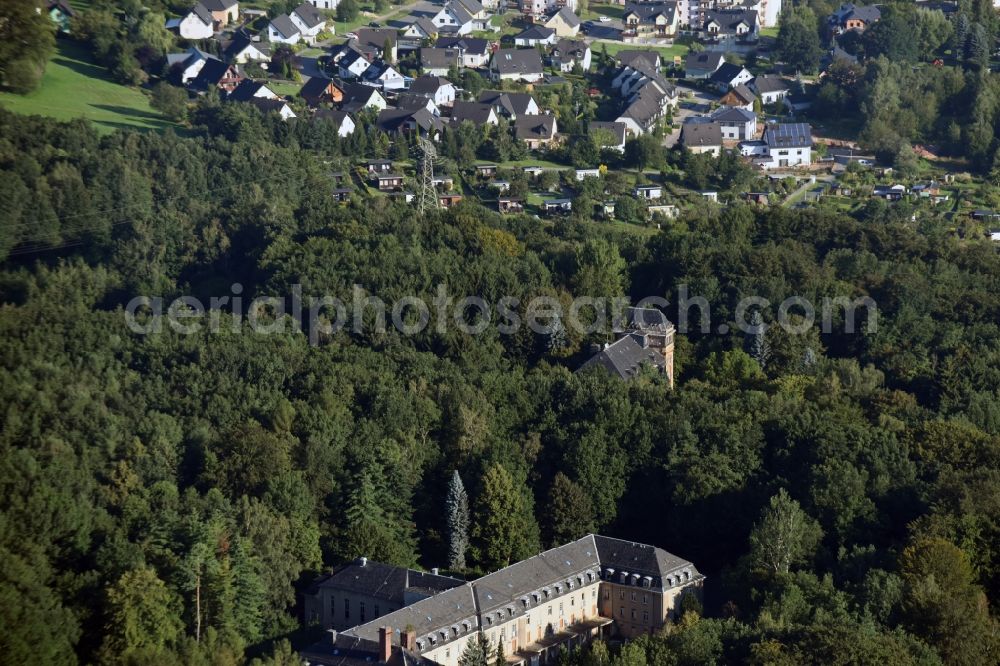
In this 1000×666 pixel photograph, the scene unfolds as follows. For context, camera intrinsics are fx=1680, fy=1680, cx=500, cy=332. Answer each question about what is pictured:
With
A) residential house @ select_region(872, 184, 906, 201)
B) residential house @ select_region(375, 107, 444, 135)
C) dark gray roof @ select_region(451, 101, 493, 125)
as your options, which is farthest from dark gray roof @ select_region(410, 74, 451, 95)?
residential house @ select_region(872, 184, 906, 201)

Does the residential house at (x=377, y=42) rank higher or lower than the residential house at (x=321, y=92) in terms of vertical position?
higher

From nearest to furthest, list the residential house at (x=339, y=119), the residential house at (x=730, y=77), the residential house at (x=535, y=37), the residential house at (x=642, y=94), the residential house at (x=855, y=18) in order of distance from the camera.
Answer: the residential house at (x=339, y=119) → the residential house at (x=642, y=94) → the residential house at (x=730, y=77) → the residential house at (x=535, y=37) → the residential house at (x=855, y=18)

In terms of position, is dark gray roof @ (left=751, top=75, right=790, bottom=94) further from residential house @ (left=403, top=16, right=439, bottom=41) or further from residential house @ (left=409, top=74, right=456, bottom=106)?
residential house @ (left=403, top=16, right=439, bottom=41)

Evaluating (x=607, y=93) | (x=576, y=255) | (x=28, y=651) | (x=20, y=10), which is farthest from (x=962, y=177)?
(x=20, y=10)

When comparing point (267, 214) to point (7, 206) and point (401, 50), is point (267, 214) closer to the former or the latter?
point (7, 206)

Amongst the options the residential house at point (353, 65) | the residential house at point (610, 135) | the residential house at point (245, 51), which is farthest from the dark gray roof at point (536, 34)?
the residential house at point (610, 135)

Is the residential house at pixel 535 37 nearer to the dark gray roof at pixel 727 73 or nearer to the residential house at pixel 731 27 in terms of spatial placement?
the residential house at pixel 731 27
